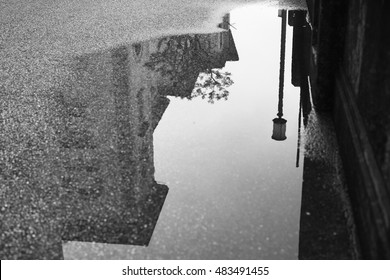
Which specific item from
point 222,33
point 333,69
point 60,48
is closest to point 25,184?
point 333,69

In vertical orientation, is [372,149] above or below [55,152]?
above

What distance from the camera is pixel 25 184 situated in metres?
4.82

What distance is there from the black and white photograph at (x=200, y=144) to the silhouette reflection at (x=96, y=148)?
0.02 m

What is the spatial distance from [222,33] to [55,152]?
4.42m

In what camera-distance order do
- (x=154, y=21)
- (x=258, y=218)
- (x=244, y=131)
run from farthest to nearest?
(x=154, y=21) < (x=244, y=131) < (x=258, y=218)

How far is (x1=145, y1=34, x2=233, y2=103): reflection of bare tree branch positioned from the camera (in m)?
6.86

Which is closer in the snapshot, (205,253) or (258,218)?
(205,253)

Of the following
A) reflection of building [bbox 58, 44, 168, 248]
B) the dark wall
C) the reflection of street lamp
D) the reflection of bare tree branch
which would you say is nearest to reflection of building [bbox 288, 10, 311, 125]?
the reflection of street lamp

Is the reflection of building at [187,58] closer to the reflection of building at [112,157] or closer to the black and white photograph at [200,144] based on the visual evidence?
the black and white photograph at [200,144]

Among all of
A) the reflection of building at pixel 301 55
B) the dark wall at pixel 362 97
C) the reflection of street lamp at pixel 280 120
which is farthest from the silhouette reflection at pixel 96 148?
the dark wall at pixel 362 97

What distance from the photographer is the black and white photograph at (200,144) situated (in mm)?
3844

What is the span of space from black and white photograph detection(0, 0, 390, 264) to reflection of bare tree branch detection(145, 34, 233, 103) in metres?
0.03

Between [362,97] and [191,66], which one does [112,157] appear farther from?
[191,66]

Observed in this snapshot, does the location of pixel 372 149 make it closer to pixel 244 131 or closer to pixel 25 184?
pixel 244 131
